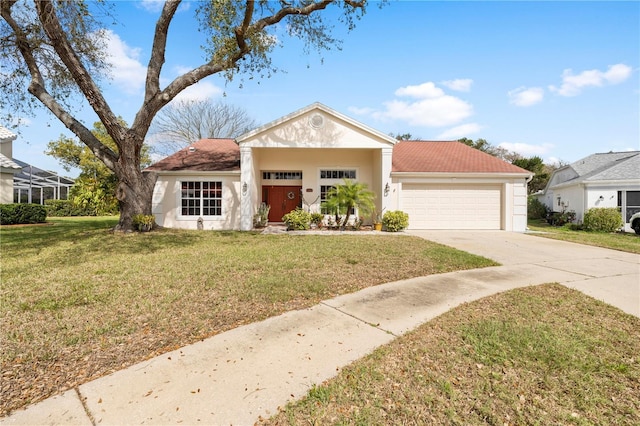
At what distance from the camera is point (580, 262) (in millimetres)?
7598

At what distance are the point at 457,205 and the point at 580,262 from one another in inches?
313

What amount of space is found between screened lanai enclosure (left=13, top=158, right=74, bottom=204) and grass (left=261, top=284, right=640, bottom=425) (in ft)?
84.7

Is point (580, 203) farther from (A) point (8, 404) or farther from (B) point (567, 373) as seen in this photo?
(A) point (8, 404)

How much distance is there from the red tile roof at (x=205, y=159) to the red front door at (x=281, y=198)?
2.33m

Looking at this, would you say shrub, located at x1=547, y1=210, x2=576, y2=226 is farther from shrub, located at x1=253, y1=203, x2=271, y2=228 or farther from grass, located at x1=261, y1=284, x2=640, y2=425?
grass, located at x1=261, y1=284, x2=640, y2=425

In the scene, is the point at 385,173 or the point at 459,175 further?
the point at 459,175

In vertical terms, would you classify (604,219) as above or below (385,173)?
below

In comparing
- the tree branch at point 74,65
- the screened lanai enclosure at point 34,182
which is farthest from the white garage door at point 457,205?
the screened lanai enclosure at point 34,182

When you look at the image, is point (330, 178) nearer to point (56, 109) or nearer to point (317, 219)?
point (317, 219)

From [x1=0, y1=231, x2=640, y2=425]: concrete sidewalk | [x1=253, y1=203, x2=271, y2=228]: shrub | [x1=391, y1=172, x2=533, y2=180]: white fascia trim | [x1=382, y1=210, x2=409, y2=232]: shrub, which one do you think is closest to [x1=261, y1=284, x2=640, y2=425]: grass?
[x1=0, y1=231, x2=640, y2=425]: concrete sidewalk

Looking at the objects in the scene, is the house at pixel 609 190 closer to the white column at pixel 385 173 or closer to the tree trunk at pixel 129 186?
the white column at pixel 385 173

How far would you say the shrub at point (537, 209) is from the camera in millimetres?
23578

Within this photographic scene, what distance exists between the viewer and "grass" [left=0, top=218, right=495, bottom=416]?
10.4ft

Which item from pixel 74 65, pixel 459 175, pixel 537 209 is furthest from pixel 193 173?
pixel 537 209
